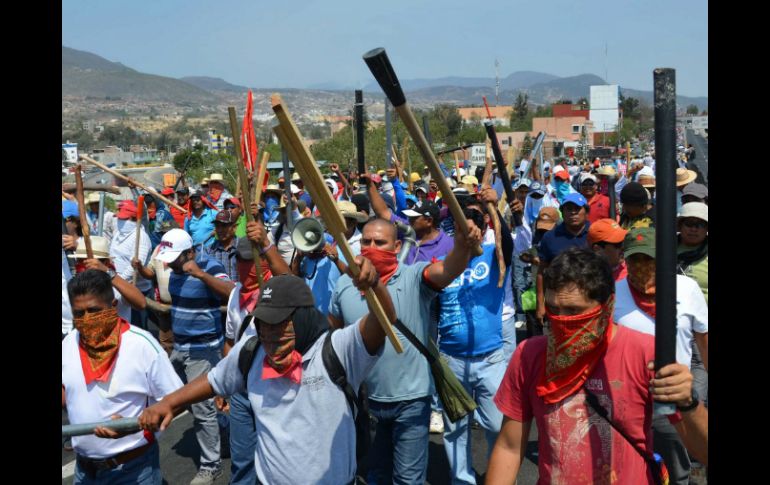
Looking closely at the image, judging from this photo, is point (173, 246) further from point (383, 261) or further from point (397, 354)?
point (397, 354)

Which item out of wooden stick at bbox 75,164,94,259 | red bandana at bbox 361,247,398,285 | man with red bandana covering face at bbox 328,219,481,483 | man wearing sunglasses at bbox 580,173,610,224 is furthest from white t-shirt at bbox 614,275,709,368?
man wearing sunglasses at bbox 580,173,610,224

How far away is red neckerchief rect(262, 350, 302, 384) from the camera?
3.41 metres

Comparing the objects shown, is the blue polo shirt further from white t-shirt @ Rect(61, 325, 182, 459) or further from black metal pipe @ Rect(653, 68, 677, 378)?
black metal pipe @ Rect(653, 68, 677, 378)

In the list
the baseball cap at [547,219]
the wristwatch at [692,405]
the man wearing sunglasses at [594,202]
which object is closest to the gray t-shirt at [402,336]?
the wristwatch at [692,405]

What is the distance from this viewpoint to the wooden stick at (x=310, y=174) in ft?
8.34

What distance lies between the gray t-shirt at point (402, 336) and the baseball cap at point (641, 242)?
1100 mm

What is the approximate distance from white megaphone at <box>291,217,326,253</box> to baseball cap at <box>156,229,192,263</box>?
123 inches

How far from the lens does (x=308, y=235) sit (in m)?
3.31

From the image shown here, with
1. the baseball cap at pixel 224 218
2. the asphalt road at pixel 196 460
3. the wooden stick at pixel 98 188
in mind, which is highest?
the wooden stick at pixel 98 188

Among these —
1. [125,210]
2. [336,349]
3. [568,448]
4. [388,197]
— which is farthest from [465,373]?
[125,210]

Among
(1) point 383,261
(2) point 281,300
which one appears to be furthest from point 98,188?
(2) point 281,300

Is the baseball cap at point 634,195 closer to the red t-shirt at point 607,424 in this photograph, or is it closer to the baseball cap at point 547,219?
the baseball cap at point 547,219

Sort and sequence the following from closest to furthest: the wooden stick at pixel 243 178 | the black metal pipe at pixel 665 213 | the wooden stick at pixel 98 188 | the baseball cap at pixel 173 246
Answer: the black metal pipe at pixel 665 213 → the wooden stick at pixel 243 178 → the baseball cap at pixel 173 246 → the wooden stick at pixel 98 188

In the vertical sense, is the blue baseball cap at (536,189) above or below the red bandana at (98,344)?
above
